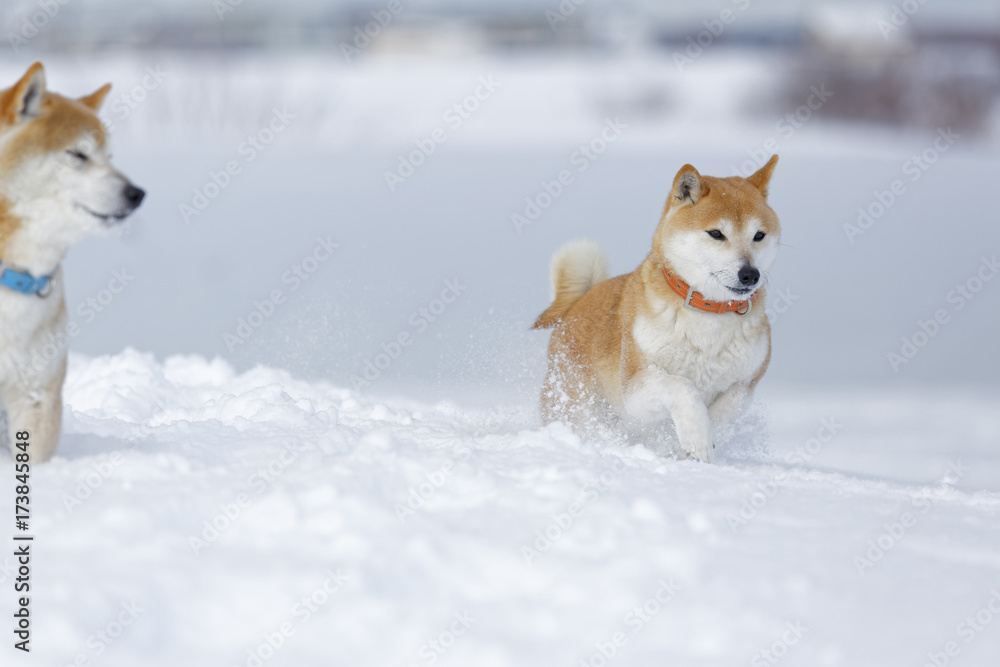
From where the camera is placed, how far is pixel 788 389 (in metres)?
7.12

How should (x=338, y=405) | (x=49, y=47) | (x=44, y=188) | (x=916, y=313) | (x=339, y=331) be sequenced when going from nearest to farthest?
(x=44, y=188) → (x=338, y=405) → (x=339, y=331) → (x=916, y=313) → (x=49, y=47)

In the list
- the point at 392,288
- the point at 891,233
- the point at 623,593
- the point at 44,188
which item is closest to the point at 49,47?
the point at 392,288

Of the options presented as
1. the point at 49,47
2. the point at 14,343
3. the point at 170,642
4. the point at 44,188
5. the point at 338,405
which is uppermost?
the point at 44,188

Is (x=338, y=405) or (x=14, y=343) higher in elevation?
(x=14, y=343)

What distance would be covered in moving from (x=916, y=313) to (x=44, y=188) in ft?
25.3

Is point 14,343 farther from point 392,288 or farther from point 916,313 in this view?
point 916,313
